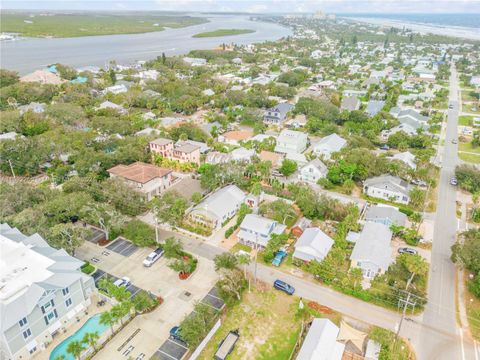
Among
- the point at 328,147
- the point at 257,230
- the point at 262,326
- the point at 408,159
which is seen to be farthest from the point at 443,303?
the point at 328,147

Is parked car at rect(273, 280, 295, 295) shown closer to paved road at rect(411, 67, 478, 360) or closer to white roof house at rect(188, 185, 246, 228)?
paved road at rect(411, 67, 478, 360)

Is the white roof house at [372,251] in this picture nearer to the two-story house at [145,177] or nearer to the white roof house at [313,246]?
the white roof house at [313,246]

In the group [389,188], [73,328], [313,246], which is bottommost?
[73,328]

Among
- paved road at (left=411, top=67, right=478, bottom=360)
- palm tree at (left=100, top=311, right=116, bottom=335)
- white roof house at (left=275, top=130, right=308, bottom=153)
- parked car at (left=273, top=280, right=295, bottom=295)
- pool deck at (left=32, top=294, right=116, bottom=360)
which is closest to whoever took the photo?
palm tree at (left=100, top=311, right=116, bottom=335)

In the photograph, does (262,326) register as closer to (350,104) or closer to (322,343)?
(322,343)

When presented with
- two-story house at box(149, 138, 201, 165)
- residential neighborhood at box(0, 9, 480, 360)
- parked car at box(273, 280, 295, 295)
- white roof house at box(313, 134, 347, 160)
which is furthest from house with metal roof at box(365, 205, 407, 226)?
two-story house at box(149, 138, 201, 165)

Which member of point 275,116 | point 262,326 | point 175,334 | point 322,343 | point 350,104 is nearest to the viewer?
point 322,343
